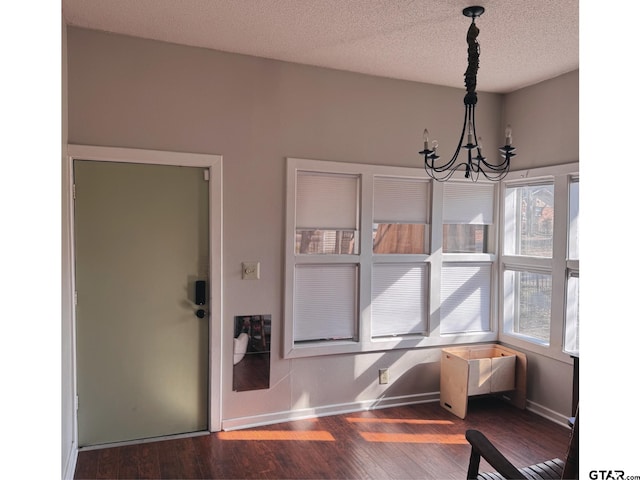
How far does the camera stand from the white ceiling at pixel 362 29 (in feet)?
8.49

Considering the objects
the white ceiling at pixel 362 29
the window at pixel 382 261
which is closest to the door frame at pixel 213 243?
the window at pixel 382 261

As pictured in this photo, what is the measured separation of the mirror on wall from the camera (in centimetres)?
339

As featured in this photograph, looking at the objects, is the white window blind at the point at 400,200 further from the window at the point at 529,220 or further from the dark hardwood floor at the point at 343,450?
the dark hardwood floor at the point at 343,450

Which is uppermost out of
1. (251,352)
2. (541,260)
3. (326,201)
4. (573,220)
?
(326,201)

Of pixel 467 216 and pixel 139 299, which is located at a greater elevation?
pixel 467 216

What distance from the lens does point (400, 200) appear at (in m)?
3.91

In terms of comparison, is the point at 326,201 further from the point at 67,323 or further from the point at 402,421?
the point at 67,323

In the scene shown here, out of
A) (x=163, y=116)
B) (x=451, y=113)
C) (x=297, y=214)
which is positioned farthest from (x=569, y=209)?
(x=163, y=116)

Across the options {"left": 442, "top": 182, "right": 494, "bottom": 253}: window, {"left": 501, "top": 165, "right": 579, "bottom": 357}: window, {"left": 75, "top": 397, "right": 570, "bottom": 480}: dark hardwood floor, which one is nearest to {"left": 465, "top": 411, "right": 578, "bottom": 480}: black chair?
{"left": 75, "top": 397, "right": 570, "bottom": 480}: dark hardwood floor

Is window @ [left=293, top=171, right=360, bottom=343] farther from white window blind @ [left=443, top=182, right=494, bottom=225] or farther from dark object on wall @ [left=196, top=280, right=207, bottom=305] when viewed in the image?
white window blind @ [left=443, top=182, right=494, bottom=225]

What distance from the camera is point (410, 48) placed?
3.19 metres

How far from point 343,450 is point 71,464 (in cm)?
158

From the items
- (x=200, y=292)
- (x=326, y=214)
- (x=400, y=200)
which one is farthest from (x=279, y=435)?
(x=400, y=200)
